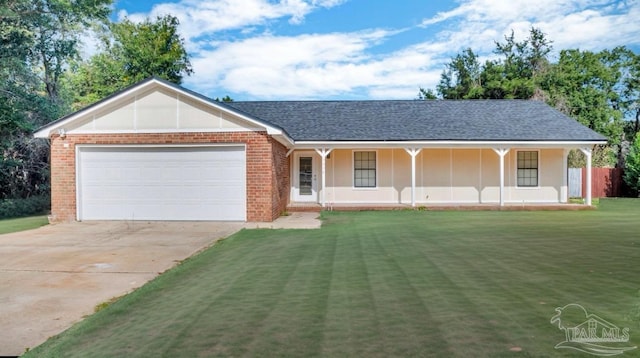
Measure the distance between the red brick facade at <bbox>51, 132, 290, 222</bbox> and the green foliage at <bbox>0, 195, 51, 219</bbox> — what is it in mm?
4964

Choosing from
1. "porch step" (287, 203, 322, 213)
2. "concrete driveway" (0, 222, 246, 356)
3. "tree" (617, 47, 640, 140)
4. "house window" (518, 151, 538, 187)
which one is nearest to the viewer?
"concrete driveway" (0, 222, 246, 356)

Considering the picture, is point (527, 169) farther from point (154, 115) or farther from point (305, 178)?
point (154, 115)

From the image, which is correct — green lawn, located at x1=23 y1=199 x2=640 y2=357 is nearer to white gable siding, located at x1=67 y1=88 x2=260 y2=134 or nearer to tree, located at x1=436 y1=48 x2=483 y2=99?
white gable siding, located at x1=67 y1=88 x2=260 y2=134

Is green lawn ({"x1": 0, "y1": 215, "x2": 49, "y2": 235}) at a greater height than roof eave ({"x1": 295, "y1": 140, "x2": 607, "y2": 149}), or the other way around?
roof eave ({"x1": 295, "y1": 140, "x2": 607, "y2": 149})

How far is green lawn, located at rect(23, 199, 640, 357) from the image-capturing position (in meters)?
3.56

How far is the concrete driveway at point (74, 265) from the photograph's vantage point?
457cm

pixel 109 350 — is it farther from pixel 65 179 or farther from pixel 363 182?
pixel 363 182

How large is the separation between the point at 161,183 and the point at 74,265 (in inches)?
252

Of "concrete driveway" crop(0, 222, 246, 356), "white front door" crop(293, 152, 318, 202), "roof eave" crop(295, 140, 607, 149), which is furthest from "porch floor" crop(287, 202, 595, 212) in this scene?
"concrete driveway" crop(0, 222, 246, 356)

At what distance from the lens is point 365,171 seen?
18.4 meters

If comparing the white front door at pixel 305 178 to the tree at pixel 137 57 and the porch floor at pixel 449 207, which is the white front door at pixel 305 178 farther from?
the tree at pixel 137 57

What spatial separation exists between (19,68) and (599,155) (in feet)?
133

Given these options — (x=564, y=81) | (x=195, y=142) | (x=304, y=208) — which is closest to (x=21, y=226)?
(x=195, y=142)

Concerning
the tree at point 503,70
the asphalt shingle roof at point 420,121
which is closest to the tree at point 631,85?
the tree at point 503,70
